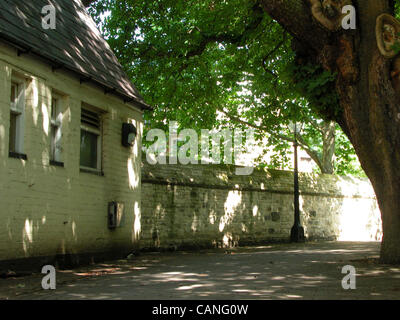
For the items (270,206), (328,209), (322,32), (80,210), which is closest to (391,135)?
(322,32)

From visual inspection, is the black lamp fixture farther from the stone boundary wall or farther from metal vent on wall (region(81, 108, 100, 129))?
the stone boundary wall

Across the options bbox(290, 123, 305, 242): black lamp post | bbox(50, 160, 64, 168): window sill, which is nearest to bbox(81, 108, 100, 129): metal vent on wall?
bbox(50, 160, 64, 168): window sill

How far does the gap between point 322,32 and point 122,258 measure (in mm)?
7842

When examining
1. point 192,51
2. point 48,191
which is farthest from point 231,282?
point 192,51

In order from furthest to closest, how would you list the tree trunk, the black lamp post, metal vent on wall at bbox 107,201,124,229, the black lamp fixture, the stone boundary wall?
1. the black lamp post
2. the stone boundary wall
3. the black lamp fixture
4. metal vent on wall at bbox 107,201,124,229
5. the tree trunk

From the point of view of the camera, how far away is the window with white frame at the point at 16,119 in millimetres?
9938

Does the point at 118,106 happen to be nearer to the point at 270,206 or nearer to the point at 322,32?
the point at 322,32

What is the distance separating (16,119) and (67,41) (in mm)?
3103

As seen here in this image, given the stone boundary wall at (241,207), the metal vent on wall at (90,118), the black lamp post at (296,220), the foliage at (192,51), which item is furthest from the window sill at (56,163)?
the black lamp post at (296,220)

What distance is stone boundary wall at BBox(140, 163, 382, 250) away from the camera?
17.5m

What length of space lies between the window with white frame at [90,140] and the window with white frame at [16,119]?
2522mm

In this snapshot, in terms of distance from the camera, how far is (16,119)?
10062 mm

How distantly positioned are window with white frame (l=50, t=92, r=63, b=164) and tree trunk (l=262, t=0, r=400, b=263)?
5.03 meters

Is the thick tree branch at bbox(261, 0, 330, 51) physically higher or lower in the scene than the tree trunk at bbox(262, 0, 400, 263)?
higher
